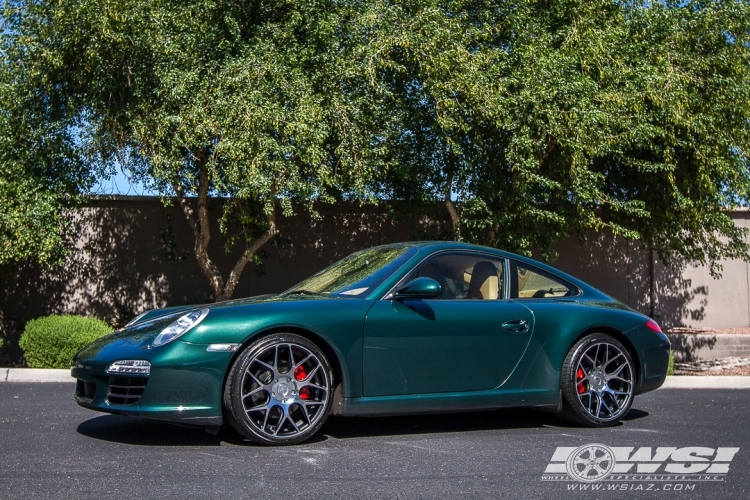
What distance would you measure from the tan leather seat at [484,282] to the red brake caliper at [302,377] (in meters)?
1.48

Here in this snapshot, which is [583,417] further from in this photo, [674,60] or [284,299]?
[674,60]

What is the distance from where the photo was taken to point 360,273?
646 cm

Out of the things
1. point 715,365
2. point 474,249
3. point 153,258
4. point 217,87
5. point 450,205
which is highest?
point 217,87

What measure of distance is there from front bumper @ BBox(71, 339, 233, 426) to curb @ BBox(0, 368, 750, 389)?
484 centimetres

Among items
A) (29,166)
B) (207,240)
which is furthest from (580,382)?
(29,166)

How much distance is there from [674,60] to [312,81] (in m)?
5.52

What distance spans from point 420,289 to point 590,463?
5.12 feet

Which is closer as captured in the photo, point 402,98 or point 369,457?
point 369,457

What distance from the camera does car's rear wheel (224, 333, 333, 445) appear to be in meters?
5.47

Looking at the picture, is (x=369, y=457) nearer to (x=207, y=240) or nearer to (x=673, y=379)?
(x=673, y=379)

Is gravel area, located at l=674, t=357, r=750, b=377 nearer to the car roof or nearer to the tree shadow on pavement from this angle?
the tree shadow on pavement

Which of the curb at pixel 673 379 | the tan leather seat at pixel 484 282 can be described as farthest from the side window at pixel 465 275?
the curb at pixel 673 379

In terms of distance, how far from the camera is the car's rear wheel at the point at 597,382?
6.42 m

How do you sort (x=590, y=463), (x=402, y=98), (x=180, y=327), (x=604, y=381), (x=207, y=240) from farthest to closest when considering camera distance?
(x=207, y=240), (x=402, y=98), (x=604, y=381), (x=180, y=327), (x=590, y=463)
